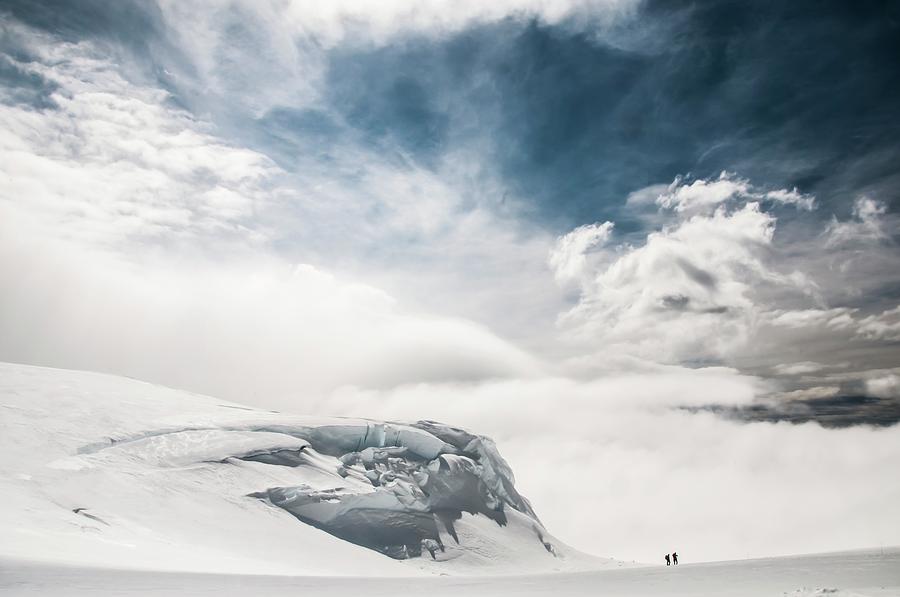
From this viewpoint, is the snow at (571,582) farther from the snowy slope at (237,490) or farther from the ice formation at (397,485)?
the ice formation at (397,485)

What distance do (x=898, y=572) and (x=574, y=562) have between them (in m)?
46.6

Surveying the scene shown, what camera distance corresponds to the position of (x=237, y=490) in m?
44.1

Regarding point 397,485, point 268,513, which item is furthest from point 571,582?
point 397,485

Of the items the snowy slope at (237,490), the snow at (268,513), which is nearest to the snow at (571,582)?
the snow at (268,513)

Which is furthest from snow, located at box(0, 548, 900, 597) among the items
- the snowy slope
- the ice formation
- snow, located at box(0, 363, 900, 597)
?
the ice formation

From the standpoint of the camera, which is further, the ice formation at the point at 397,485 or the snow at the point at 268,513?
the ice formation at the point at 397,485

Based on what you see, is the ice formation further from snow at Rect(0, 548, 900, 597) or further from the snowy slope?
snow at Rect(0, 548, 900, 597)

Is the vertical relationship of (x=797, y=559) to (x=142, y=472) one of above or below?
below

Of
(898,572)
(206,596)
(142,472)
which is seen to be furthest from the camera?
(142,472)

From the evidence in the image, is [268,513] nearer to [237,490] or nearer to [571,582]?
[237,490]

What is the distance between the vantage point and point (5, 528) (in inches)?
965

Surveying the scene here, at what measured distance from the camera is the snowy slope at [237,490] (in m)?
31.1

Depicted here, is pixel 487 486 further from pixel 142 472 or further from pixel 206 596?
pixel 206 596

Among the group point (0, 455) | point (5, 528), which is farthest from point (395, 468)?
point (5, 528)
